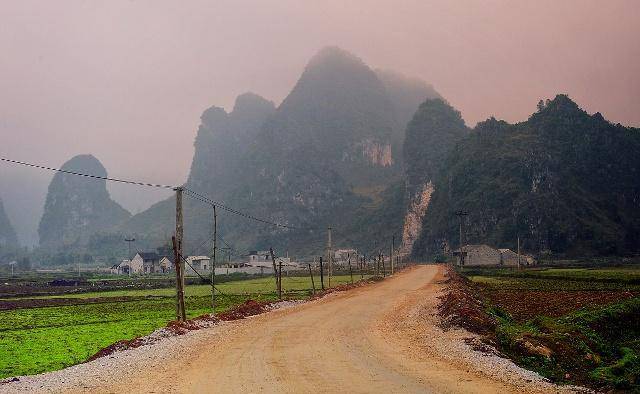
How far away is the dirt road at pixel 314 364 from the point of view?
15.4 m

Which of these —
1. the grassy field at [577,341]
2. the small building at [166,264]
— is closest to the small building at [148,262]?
the small building at [166,264]

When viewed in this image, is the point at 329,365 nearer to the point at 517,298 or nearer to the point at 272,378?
the point at 272,378

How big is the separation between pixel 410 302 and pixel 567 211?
6367 inches

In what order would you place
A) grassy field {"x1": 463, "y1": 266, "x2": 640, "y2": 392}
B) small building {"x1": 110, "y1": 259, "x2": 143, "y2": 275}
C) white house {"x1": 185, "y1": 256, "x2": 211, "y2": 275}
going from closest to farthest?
grassy field {"x1": 463, "y1": 266, "x2": 640, "y2": 392}, white house {"x1": 185, "y1": 256, "x2": 211, "y2": 275}, small building {"x1": 110, "y1": 259, "x2": 143, "y2": 275}

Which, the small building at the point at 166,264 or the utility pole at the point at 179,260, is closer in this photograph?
the utility pole at the point at 179,260

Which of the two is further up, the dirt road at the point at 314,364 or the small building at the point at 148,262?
the small building at the point at 148,262

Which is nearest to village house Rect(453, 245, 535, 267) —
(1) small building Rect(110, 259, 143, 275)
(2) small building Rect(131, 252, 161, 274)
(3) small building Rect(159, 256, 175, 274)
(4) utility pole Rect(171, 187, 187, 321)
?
(3) small building Rect(159, 256, 175, 274)

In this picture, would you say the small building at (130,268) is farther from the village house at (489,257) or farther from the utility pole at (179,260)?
the utility pole at (179,260)

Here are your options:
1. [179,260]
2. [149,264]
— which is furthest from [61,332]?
[149,264]

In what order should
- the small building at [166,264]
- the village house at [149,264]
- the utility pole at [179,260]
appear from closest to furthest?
the utility pole at [179,260] → the small building at [166,264] → the village house at [149,264]

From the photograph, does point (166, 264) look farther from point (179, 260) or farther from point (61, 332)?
point (179, 260)

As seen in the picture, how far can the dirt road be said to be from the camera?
15.4m

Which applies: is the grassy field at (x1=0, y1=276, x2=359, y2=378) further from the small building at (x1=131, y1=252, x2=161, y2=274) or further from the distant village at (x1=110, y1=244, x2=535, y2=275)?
the small building at (x1=131, y1=252, x2=161, y2=274)

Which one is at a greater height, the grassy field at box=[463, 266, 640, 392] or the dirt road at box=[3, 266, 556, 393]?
the dirt road at box=[3, 266, 556, 393]
